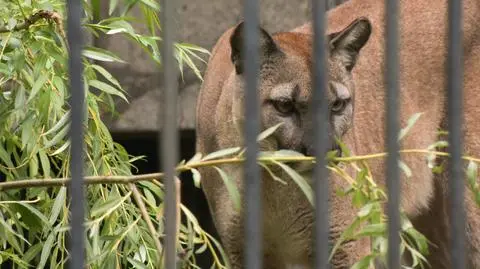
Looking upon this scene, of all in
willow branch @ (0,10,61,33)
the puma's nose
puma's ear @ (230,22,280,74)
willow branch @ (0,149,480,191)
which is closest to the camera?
willow branch @ (0,149,480,191)

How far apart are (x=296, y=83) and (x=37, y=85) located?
3.40ft

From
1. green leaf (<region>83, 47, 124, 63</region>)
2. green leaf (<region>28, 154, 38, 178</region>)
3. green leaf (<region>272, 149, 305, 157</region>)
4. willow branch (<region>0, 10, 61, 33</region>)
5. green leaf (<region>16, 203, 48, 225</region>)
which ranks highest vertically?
willow branch (<region>0, 10, 61, 33</region>)

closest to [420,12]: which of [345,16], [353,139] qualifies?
[345,16]

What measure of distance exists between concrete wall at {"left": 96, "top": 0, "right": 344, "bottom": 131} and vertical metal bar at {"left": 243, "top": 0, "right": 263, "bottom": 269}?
346cm

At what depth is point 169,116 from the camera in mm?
1452

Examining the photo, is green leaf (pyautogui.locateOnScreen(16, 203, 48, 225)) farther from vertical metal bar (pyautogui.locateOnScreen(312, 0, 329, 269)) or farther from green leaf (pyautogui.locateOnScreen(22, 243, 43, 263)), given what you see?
vertical metal bar (pyautogui.locateOnScreen(312, 0, 329, 269))

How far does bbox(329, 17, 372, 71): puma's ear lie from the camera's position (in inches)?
141

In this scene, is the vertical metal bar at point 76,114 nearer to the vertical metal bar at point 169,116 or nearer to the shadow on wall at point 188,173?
the vertical metal bar at point 169,116

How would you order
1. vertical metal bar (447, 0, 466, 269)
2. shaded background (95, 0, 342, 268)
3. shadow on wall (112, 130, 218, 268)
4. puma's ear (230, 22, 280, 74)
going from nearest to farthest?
vertical metal bar (447, 0, 466, 269) → puma's ear (230, 22, 280, 74) → shaded background (95, 0, 342, 268) → shadow on wall (112, 130, 218, 268)

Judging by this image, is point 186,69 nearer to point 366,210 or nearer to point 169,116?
point 366,210

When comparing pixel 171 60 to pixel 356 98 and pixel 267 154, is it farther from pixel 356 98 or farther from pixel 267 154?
pixel 356 98

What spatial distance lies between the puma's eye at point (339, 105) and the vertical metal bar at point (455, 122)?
5.43 ft

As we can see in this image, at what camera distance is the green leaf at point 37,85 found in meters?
2.80

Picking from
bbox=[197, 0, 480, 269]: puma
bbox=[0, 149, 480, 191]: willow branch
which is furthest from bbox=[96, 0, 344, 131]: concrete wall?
bbox=[0, 149, 480, 191]: willow branch
